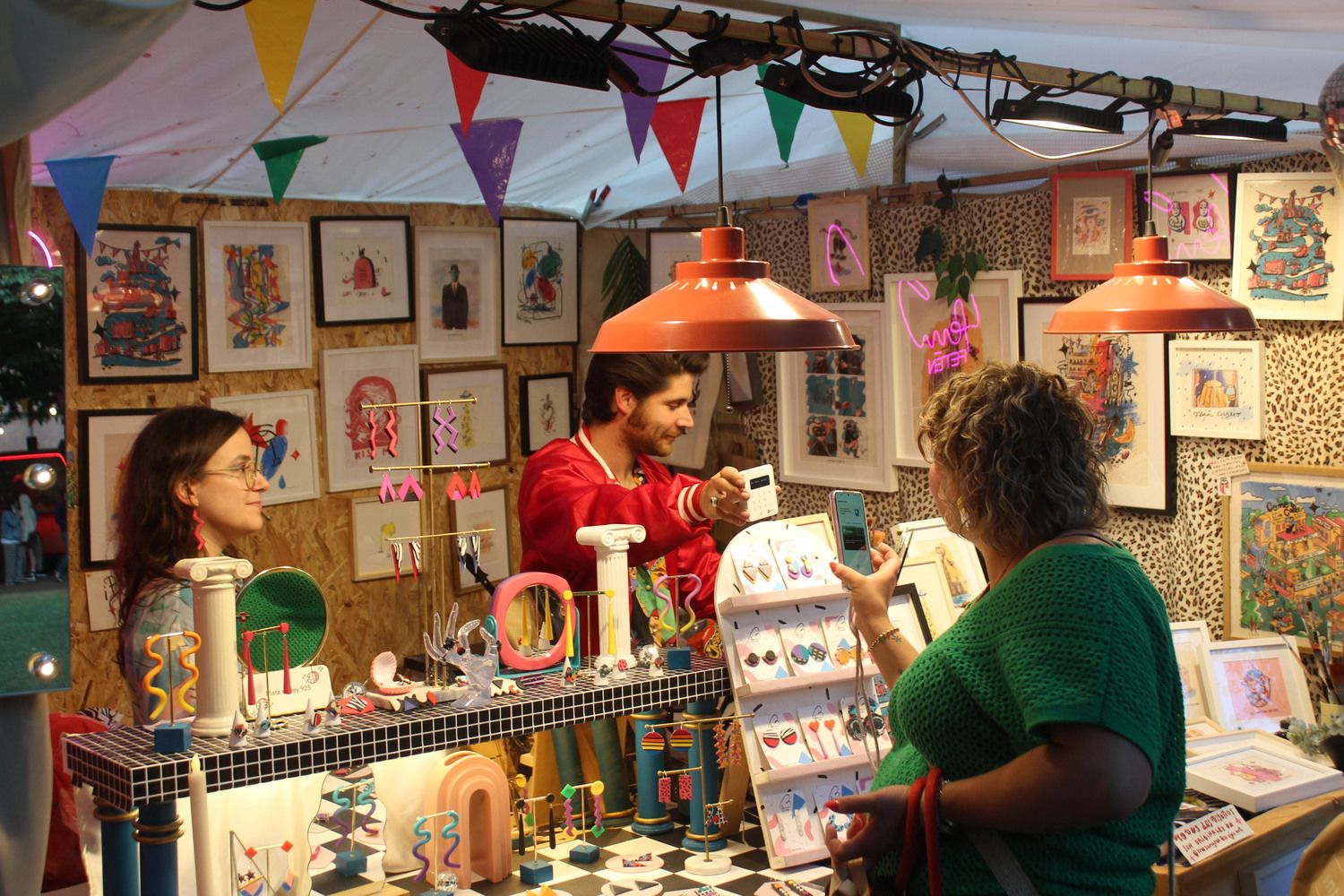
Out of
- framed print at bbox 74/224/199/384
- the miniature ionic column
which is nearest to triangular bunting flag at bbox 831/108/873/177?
framed print at bbox 74/224/199/384

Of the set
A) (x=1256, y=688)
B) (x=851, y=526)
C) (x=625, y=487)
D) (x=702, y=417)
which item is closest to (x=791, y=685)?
(x=851, y=526)

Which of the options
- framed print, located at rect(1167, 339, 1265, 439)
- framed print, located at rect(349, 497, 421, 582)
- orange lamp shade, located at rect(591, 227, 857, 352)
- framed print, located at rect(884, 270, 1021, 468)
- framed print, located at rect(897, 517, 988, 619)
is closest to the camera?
orange lamp shade, located at rect(591, 227, 857, 352)

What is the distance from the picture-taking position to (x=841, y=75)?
Result: 305cm

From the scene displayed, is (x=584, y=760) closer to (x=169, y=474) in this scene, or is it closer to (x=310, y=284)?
(x=169, y=474)

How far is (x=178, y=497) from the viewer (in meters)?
3.22

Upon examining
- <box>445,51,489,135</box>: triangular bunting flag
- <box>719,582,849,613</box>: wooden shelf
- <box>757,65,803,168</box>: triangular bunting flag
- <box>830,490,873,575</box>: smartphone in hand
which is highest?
<box>757,65,803,168</box>: triangular bunting flag

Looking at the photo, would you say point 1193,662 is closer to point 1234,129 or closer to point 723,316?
point 1234,129

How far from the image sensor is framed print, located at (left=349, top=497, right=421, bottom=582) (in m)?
5.88

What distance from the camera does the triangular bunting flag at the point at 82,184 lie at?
4.44m

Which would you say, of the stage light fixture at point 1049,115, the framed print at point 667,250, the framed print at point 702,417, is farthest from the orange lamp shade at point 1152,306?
the framed print at point 667,250

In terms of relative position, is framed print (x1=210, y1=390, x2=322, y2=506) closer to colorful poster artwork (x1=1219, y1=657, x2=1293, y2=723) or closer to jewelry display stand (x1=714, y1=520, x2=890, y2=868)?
jewelry display stand (x1=714, y1=520, x2=890, y2=868)

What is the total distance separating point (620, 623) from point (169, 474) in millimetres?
1158

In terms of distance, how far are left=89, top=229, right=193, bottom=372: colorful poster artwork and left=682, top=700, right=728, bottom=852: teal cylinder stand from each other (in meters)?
2.94

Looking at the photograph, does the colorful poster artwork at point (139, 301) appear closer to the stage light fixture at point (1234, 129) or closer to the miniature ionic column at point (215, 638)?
the miniature ionic column at point (215, 638)
